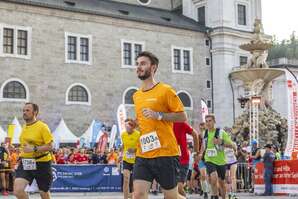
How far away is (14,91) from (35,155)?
29.5 meters

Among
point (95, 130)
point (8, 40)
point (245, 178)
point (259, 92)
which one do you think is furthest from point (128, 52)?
point (245, 178)

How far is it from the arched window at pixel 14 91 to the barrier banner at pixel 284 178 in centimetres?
2287

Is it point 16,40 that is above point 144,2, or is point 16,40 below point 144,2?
below

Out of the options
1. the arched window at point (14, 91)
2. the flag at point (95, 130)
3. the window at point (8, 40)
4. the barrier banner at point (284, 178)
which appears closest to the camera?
the barrier banner at point (284, 178)

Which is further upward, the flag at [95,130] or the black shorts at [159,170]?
the flag at [95,130]

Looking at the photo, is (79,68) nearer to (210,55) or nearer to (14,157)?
(210,55)

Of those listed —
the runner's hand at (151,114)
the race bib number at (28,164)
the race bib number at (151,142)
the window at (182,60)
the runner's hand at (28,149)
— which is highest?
the window at (182,60)

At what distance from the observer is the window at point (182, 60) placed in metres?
47.1

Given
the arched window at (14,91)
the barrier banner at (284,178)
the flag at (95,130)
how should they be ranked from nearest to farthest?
the barrier banner at (284,178) < the flag at (95,130) < the arched window at (14,91)

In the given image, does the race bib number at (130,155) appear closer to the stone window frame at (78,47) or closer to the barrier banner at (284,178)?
the barrier banner at (284,178)

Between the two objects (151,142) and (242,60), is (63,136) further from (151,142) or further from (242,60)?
(151,142)

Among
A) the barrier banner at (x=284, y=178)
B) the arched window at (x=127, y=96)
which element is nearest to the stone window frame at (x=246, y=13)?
the arched window at (x=127, y=96)

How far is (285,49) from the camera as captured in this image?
92688mm

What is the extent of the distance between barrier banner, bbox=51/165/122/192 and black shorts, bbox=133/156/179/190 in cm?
1333
